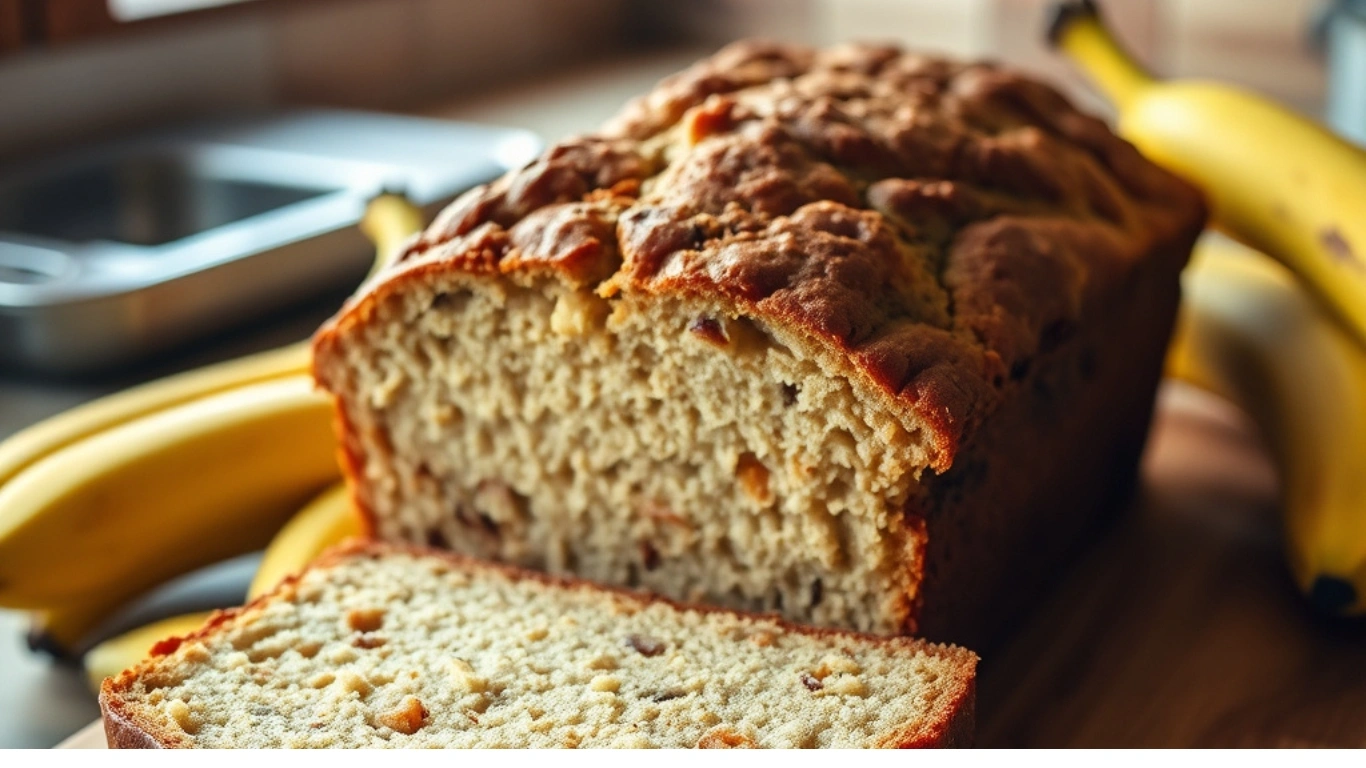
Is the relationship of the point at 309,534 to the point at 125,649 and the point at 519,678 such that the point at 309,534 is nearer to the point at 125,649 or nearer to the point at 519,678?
the point at 125,649

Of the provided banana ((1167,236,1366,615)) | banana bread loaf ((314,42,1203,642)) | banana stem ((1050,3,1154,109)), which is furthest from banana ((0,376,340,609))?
banana stem ((1050,3,1154,109))

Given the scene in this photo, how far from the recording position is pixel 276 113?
3.92 m

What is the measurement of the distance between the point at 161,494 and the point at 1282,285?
5.84 ft

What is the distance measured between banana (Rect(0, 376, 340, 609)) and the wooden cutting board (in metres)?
0.25

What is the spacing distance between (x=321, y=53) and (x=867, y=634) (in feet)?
10.6

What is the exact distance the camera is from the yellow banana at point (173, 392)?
6.63 ft

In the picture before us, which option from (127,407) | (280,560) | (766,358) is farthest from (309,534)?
(766,358)

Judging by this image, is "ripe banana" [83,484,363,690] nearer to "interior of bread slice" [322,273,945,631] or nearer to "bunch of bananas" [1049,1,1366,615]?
"interior of bread slice" [322,273,945,631]

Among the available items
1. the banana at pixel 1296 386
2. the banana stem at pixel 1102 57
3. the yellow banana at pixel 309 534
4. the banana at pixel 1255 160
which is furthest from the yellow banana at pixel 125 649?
the banana stem at pixel 1102 57

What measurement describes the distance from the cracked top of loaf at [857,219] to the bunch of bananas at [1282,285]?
163mm

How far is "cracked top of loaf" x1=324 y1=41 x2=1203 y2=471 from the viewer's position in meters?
1.60

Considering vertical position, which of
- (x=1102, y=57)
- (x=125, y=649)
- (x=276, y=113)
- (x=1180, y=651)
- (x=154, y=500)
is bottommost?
(x=1180, y=651)

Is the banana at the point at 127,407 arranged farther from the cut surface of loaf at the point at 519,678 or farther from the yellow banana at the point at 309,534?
the cut surface of loaf at the point at 519,678

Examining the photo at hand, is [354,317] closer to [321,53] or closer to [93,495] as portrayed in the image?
[93,495]
